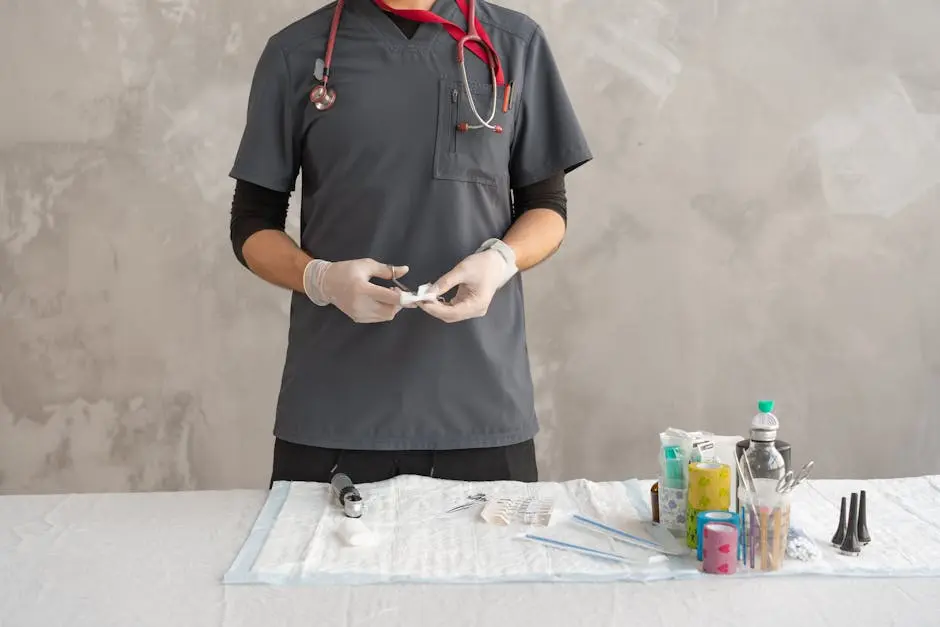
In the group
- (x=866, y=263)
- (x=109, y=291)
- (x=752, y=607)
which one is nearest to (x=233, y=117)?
(x=109, y=291)

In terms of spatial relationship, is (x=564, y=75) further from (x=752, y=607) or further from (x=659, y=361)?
(x=752, y=607)

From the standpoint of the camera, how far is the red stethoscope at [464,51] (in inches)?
67.5

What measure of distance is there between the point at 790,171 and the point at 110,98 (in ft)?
6.58

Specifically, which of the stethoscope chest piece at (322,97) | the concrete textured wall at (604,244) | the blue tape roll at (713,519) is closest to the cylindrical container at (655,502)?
the blue tape roll at (713,519)

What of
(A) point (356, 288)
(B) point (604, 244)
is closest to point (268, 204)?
(A) point (356, 288)

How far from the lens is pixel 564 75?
2961 millimetres

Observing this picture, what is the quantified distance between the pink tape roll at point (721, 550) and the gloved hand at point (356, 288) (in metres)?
0.59

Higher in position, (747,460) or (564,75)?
(564,75)

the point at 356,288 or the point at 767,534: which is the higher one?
the point at 356,288

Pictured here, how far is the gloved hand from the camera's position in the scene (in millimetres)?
1571

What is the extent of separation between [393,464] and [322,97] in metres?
0.64

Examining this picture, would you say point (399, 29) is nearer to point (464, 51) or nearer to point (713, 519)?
point (464, 51)

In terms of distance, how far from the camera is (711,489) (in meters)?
1.37

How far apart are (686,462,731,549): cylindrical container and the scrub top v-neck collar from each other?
0.88m
